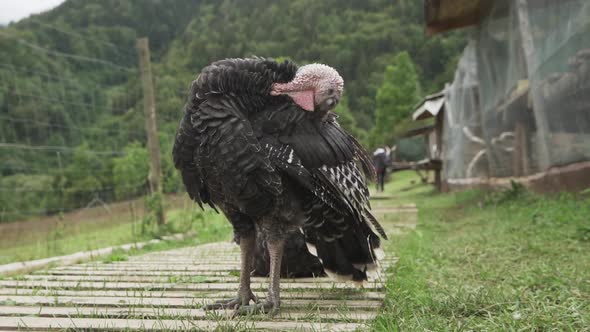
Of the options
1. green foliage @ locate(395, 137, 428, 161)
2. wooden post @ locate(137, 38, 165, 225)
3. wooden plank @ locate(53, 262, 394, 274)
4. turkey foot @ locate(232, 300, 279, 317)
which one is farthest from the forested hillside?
turkey foot @ locate(232, 300, 279, 317)

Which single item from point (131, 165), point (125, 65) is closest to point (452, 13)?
point (131, 165)

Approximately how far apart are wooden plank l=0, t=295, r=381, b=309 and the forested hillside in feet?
11.8

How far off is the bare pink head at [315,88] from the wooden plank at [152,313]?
41.9 inches

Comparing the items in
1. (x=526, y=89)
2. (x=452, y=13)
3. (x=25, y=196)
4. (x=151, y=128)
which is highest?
(x=452, y=13)

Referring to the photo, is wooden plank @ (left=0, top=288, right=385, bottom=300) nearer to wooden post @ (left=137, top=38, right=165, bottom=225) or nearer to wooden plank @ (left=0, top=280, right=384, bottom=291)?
wooden plank @ (left=0, top=280, right=384, bottom=291)

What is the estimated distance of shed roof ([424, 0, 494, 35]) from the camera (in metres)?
8.83

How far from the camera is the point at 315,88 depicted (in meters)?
2.66

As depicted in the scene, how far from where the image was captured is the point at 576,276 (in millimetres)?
3135

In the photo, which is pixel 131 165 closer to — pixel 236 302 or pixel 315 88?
pixel 236 302

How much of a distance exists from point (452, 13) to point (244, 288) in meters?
8.07

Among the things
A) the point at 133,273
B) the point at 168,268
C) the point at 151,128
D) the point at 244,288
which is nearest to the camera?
the point at 244,288

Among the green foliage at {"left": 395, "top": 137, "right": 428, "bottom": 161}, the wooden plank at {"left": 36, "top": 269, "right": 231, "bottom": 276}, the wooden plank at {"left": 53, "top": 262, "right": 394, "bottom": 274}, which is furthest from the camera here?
the green foliage at {"left": 395, "top": 137, "right": 428, "bottom": 161}

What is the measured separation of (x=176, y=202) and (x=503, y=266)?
6.95 m

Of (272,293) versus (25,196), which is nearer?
(272,293)
